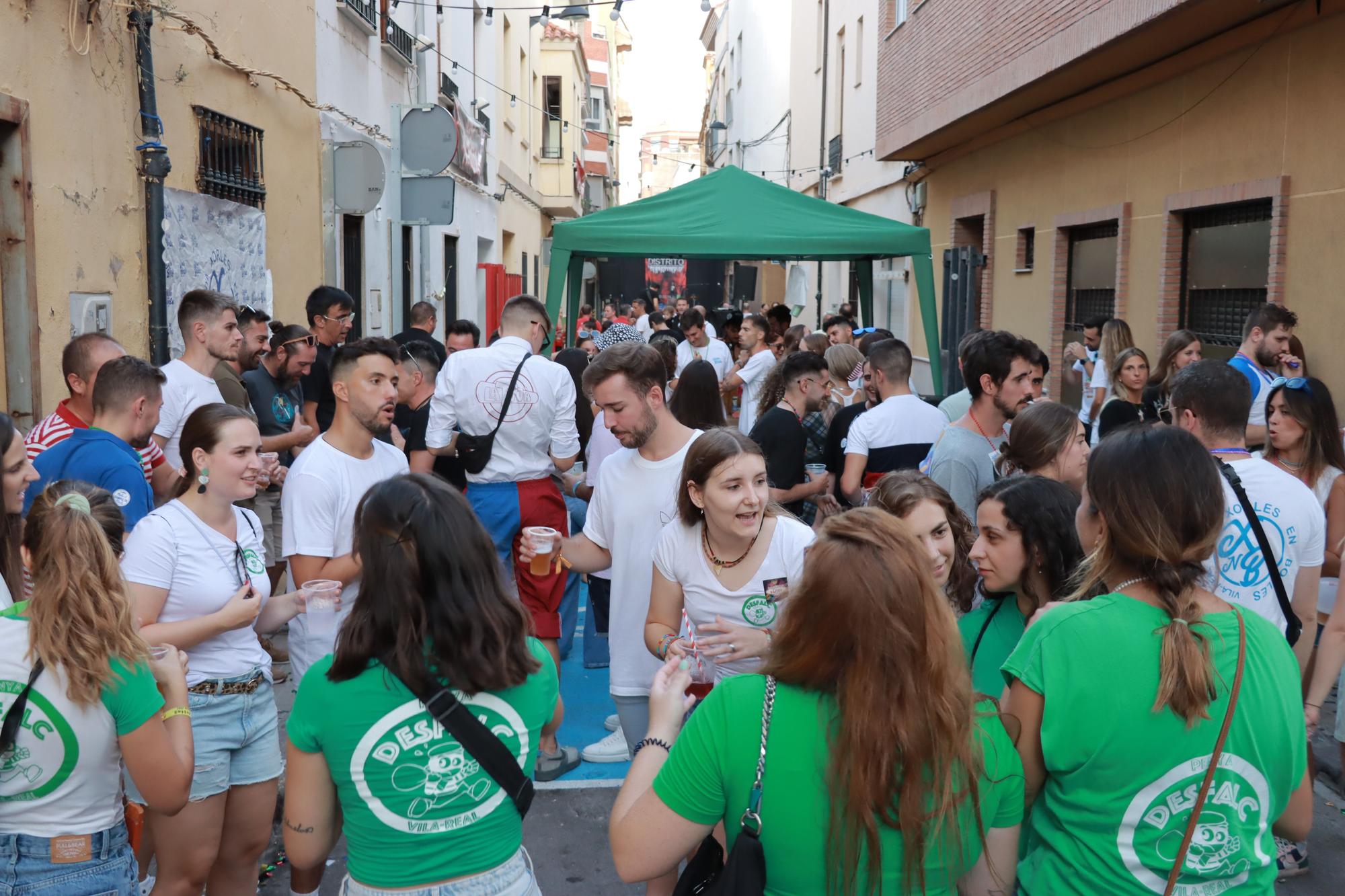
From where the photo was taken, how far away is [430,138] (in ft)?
37.7

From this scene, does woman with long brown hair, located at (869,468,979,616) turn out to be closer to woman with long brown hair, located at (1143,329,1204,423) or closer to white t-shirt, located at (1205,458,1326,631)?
white t-shirt, located at (1205,458,1326,631)

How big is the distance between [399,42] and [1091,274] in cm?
817

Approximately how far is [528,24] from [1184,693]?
26013 millimetres

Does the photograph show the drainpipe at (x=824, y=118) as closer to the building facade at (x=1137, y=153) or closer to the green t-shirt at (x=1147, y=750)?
the building facade at (x=1137, y=153)

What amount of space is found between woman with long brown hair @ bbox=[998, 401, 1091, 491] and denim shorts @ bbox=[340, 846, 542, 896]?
220 centimetres

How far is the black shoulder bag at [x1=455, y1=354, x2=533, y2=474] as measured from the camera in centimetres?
556

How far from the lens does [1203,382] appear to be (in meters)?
3.78

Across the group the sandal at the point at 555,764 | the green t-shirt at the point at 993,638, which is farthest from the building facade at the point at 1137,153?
the green t-shirt at the point at 993,638

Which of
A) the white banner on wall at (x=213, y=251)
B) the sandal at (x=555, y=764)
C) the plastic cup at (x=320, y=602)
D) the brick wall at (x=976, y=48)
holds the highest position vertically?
the brick wall at (x=976, y=48)

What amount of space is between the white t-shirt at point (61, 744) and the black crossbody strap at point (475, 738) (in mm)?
622

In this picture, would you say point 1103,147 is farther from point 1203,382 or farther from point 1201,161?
point 1203,382

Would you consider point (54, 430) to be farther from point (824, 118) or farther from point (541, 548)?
point (824, 118)

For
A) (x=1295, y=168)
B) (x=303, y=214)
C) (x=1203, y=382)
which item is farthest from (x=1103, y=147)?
(x=1203, y=382)

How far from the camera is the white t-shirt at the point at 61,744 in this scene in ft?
8.11
